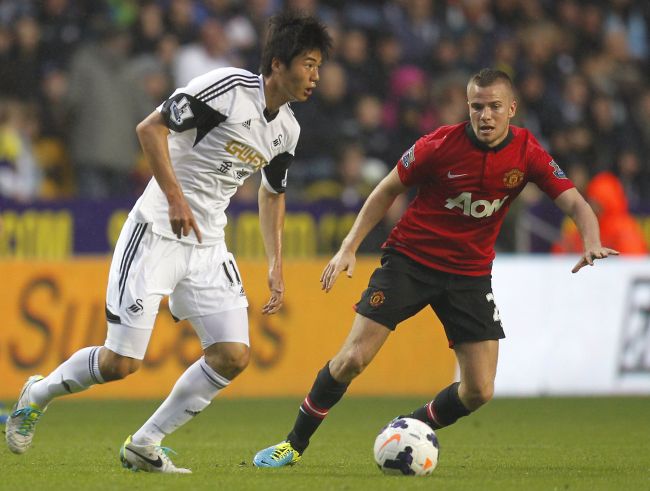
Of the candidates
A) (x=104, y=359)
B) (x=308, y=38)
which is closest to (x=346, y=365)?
(x=104, y=359)

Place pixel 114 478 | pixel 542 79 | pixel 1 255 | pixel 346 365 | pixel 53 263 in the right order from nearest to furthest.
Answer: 1. pixel 114 478
2. pixel 346 365
3. pixel 53 263
4. pixel 1 255
5. pixel 542 79

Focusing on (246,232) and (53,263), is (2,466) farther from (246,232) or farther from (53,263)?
(246,232)

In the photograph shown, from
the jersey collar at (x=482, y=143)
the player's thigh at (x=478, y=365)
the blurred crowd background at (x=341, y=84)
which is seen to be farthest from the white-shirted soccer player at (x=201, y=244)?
the blurred crowd background at (x=341, y=84)

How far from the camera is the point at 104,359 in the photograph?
6906mm

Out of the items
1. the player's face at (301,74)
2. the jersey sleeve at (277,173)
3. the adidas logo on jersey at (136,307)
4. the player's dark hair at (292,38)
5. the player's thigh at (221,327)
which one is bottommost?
the player's thigh at (221,327)

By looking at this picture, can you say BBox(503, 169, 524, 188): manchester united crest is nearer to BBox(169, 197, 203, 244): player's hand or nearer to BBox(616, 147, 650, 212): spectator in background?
BBox(169, 197, 203, 244): player's hand

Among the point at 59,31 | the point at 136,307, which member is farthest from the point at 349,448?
the point at 59,31

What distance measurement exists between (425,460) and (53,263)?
6.46 metres

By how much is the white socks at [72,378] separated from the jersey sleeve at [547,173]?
8.36 ft

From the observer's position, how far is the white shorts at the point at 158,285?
683 centimetres

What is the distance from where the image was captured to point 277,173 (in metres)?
7.38

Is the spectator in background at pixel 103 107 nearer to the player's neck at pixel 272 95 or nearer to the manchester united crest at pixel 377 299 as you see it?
the player's neck at pixel 272 95

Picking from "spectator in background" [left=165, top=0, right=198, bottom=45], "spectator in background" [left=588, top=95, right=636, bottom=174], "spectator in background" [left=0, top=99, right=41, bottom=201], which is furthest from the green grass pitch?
"spectator in background" [left=588, top=95, right=636, bottom=174]

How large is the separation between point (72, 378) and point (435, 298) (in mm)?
2023
